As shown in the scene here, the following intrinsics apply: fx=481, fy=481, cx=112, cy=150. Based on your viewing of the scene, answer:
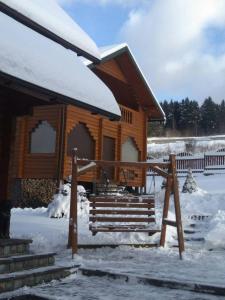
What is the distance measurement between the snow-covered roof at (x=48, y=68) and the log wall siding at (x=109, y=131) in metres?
9.18

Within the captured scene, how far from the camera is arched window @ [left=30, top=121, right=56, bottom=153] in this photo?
19109 millimetres

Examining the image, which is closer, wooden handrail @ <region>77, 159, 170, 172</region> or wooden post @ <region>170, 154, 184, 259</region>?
wooden post @ <region>170, 154, 184, 259</region>

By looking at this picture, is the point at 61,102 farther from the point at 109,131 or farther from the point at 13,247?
the point at 109,131

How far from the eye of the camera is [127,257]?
28.4ft

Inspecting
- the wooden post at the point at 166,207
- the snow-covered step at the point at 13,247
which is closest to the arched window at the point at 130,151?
the wooden post at the point at 166,207

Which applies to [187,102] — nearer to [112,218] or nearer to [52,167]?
[52,167]

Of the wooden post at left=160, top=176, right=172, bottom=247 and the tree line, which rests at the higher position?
the tree line

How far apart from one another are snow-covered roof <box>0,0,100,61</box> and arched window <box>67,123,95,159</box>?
910cm

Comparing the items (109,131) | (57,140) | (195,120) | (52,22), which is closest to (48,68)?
(52,22)

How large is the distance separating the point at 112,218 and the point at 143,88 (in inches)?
579

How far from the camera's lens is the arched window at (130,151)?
2388cm

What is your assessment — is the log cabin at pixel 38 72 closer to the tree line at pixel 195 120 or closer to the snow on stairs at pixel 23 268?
the snow on stairs at pixel 23 268

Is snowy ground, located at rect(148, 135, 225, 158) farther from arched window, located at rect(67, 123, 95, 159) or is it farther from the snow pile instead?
the snow pile

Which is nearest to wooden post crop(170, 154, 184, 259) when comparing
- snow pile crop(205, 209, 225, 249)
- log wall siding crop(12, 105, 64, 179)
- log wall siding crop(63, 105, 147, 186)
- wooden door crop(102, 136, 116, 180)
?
snow pile crop(205, 209, 225, 249)
